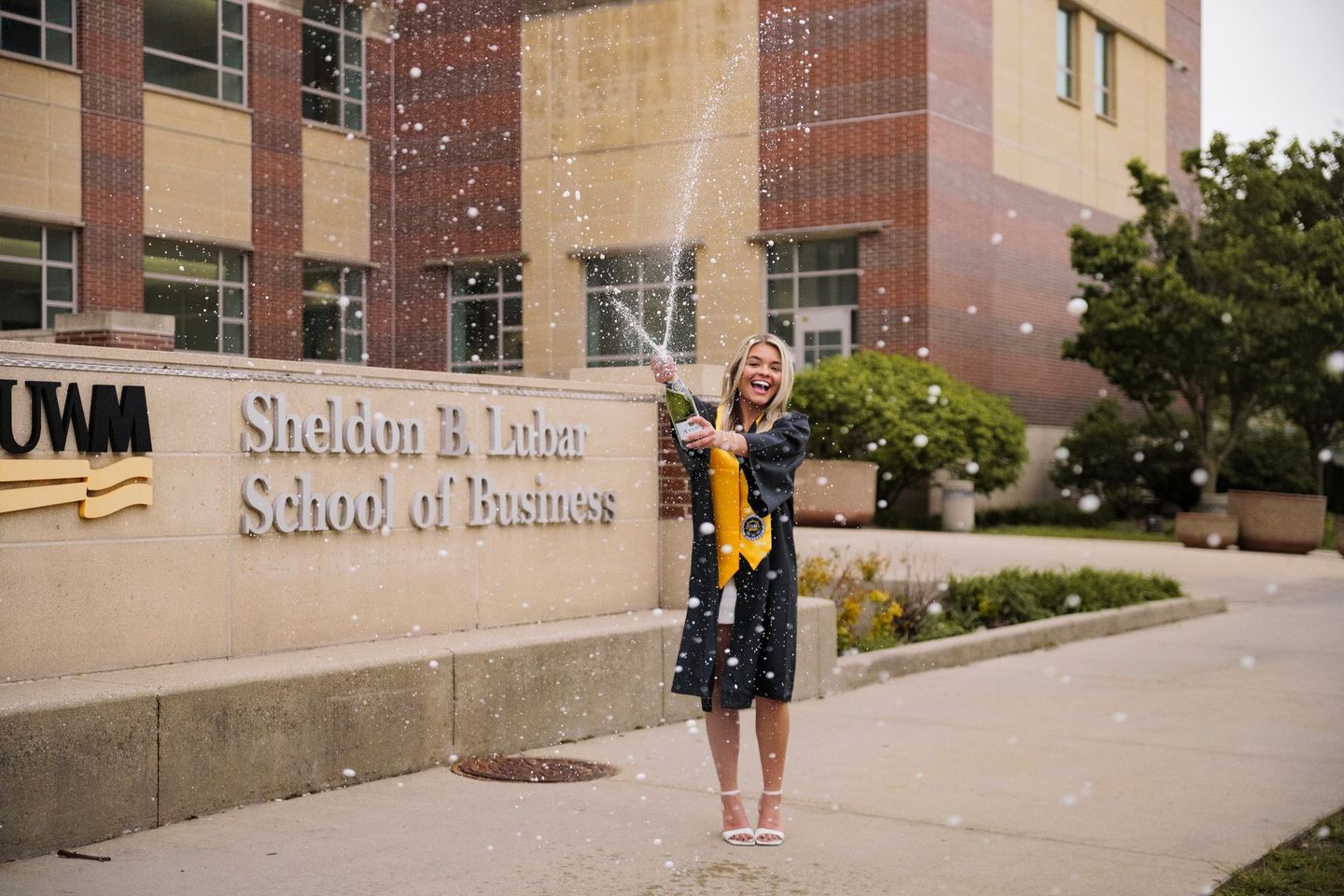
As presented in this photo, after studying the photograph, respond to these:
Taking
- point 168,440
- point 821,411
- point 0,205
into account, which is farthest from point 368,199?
point 168,440

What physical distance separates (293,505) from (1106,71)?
28.9 meters

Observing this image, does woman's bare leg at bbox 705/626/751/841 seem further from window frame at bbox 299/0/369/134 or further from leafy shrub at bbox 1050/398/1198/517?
leafy shrub at bbox 1050/398/1198/517

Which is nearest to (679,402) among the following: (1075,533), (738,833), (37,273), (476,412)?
(738,833)

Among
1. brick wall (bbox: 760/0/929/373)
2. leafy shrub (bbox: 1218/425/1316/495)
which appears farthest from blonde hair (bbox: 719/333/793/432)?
leafy shrub (bbox: 1218/425/1316/495)

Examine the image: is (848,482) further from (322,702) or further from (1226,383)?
(322,702)

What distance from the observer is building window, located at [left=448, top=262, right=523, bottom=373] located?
2880 centimetres

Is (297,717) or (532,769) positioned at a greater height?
(297,717)

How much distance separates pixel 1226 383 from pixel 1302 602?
1231 centimetres

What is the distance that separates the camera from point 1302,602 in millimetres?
15750

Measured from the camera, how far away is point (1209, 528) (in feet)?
74.7

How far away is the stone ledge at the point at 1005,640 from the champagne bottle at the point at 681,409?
14.1 feet

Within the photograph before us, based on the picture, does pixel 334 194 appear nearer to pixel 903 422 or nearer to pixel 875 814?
pixel 903 422

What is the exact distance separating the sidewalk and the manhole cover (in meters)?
0.12

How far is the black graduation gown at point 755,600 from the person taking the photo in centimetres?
568
